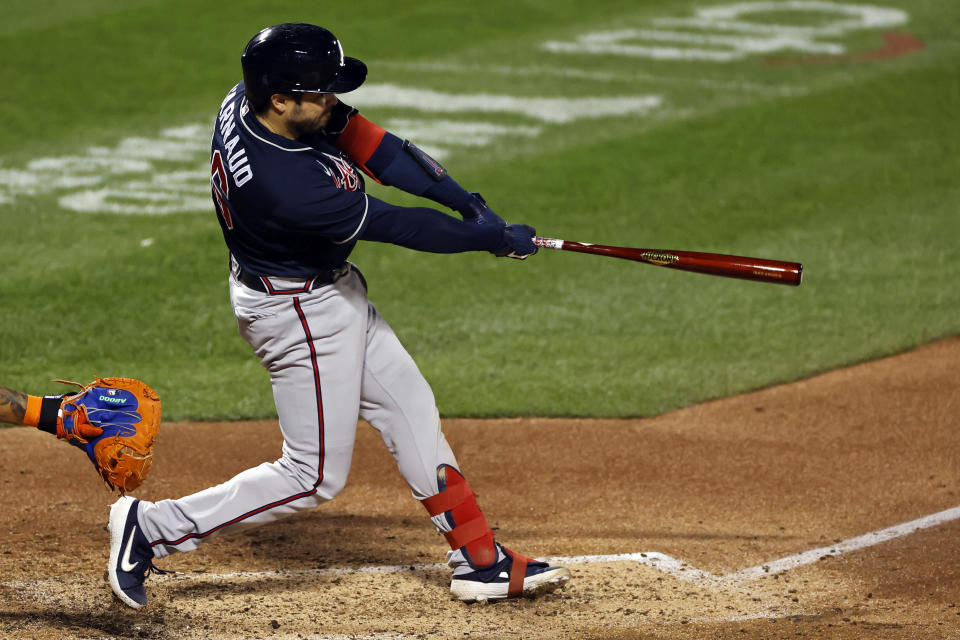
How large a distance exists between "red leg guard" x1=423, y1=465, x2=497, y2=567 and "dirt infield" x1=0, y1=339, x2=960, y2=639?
191 mm

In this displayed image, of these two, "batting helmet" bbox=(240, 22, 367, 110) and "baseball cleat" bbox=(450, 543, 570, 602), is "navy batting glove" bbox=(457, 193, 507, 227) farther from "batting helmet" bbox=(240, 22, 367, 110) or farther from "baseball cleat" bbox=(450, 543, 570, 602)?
"baseball cleat" bbox=(450, 543, 570, 602)

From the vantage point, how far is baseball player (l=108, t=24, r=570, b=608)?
3.40m

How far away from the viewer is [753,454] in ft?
17.8

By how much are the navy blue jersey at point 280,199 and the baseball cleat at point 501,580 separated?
3.77ft

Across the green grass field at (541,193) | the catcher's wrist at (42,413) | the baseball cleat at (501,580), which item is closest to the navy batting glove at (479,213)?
the baseball cleat at (501,580)

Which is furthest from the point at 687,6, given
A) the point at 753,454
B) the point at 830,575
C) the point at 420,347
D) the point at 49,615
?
the point at 49,615

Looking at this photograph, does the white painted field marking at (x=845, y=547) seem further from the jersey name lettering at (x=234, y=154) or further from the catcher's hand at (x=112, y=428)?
the jersey name lettering at (x=234, y=154)

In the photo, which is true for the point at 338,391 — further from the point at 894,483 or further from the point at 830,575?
the point at 894,483

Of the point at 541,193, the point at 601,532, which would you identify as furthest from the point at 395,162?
the point at 541,193

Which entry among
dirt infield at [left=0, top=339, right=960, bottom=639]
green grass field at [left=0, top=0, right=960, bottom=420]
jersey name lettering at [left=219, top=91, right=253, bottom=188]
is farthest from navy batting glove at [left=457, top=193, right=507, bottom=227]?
green grass field at [left=0, top=0, right=960, bottom=420]

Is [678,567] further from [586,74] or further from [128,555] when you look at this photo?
[586,74]

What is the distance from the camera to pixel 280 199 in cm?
336

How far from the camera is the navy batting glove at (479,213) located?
12.0ft

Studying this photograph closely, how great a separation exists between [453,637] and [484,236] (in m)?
1.26
